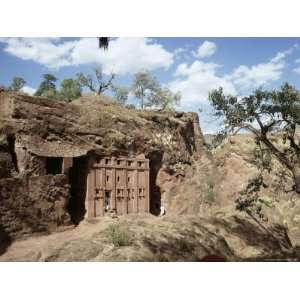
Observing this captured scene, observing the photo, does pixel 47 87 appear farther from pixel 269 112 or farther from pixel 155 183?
pixel 269 112

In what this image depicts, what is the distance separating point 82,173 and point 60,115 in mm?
2990

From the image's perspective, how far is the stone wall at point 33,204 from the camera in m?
15.2

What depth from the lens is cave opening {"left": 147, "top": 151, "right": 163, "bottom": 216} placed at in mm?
24188

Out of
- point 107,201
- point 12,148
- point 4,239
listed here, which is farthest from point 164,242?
point 12,148

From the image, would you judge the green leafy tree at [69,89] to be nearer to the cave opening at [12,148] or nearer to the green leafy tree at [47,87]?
the green leafy tree at [47,87]

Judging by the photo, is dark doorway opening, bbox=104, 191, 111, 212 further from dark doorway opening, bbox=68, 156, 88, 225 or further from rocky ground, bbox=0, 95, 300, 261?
dark doorway opening, bbox=68, 156, 88, 225

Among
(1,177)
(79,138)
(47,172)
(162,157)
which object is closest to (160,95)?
(162,157)

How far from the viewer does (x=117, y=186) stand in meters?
20.5

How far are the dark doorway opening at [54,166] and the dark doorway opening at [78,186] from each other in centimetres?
146

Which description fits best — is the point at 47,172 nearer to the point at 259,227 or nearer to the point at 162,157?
the point at 162,157

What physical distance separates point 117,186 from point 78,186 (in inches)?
76.7

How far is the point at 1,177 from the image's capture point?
51.1 feet

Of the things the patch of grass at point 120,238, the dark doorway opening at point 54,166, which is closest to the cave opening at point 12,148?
the dark doorway opening at point 54,166

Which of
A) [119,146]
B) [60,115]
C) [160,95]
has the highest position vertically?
[160,95]
